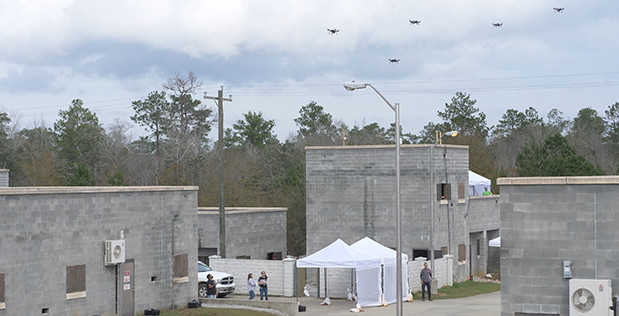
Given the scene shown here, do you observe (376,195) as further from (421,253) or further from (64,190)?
(64,190)

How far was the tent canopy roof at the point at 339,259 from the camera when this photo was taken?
112ft

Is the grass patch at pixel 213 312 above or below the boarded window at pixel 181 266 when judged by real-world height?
below

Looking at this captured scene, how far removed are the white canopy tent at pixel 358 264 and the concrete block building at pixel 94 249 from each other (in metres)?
4.71

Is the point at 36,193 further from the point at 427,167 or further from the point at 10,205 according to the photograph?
the point at 427,167

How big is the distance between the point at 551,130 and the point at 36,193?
98.6 metres

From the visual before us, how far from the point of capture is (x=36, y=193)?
2567cm

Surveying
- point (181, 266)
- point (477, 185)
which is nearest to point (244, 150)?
point (477, 185)

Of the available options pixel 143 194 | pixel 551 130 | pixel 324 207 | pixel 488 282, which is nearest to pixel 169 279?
pixel 143 194

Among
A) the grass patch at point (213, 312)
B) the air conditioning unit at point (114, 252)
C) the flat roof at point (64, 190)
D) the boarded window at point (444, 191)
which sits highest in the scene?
the boarded window at point (444, 191)

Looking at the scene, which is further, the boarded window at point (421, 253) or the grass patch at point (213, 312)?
the boarded window at point (421, 253)

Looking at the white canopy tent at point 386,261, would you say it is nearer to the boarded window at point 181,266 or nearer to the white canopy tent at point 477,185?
the boarded window at point 181,266

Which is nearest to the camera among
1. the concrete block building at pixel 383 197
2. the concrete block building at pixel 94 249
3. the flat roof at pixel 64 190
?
the flat roof at pixel 64 190

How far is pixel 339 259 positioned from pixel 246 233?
11.9 m

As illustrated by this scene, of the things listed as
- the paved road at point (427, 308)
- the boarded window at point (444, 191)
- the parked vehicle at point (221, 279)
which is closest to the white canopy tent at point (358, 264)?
the paved road at point (427, 308)
